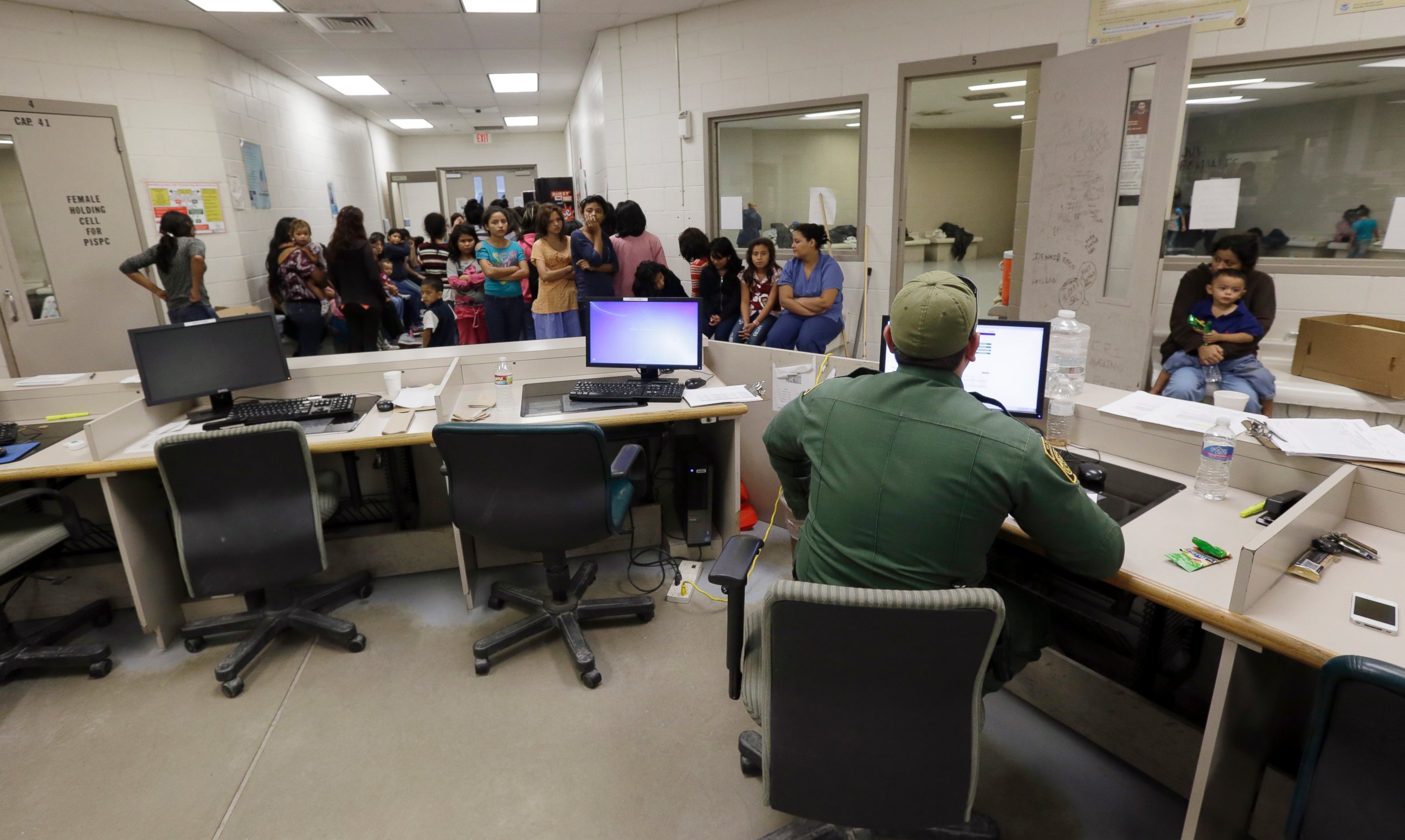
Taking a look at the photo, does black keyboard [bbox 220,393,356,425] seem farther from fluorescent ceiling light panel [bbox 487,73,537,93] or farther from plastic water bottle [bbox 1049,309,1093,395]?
fluorescent ceiling light panel [bbox 487,73,537,93]

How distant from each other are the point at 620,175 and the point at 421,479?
3389 millimetres

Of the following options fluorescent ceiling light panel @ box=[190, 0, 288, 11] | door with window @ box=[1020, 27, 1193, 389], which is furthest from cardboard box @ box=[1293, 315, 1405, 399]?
fluorescent ceiling light panel @ box=[190, 0, 288, 11]

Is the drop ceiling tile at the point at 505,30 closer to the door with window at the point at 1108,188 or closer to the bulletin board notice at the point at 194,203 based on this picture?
the bulletin board notice at the point at 194,203

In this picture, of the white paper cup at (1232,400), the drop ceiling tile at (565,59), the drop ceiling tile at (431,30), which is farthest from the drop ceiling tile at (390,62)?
the white paper cup at (1232,400)

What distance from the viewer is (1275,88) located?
11.7 feet

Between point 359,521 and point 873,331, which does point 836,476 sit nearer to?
point 359,521

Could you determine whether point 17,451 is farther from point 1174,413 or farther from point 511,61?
point 511,61

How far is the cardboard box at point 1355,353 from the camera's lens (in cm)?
307

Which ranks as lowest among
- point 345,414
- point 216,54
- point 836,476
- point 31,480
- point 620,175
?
point 31,480

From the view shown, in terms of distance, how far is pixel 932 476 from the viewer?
50.1 inches

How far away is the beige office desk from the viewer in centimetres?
233

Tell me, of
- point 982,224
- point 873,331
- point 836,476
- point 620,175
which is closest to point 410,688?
point 836,476

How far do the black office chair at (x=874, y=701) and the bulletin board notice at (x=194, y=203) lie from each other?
5.35m

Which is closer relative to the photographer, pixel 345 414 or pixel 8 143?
pixel 345 414
